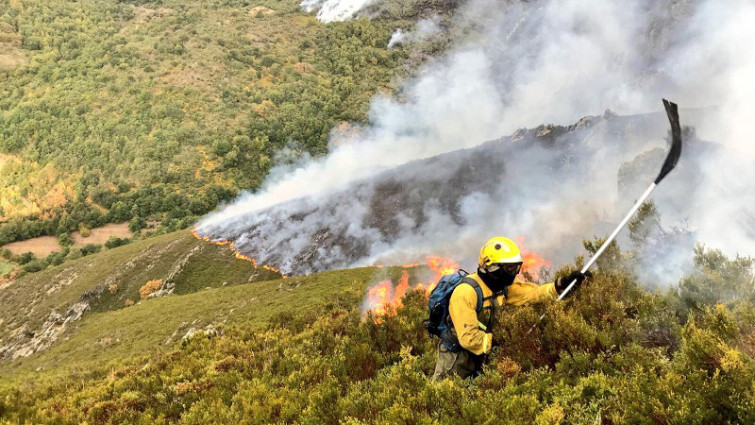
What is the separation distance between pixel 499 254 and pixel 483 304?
87 cm

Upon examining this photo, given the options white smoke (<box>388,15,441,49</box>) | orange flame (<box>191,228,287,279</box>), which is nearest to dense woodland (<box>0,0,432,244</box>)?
white smoke (<box>388,15,441,49</box>)

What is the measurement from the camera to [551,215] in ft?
160

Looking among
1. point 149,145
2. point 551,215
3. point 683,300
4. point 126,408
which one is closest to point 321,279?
point 551,215

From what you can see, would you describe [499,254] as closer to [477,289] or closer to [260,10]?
[477,289]

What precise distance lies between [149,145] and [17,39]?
82660 millimetres

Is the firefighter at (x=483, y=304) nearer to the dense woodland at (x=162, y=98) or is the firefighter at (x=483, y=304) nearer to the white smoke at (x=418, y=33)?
the dense woodland at (x=162, y=98)

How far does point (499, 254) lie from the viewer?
6.85 metres

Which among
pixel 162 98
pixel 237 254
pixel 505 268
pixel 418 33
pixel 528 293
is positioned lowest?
pixel 237 254

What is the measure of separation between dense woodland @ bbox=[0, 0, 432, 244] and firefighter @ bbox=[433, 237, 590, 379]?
10587 centimetres

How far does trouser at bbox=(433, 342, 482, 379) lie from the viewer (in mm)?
7598

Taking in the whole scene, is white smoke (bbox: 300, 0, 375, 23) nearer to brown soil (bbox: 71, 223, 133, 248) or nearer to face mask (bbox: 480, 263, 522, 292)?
brown soil (bbox: 71, 223, 133, 248)

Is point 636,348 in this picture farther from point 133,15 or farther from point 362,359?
point 133,15

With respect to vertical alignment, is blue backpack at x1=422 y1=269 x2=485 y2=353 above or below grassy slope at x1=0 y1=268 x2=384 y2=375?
above

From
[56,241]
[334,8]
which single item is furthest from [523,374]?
[334,8]
